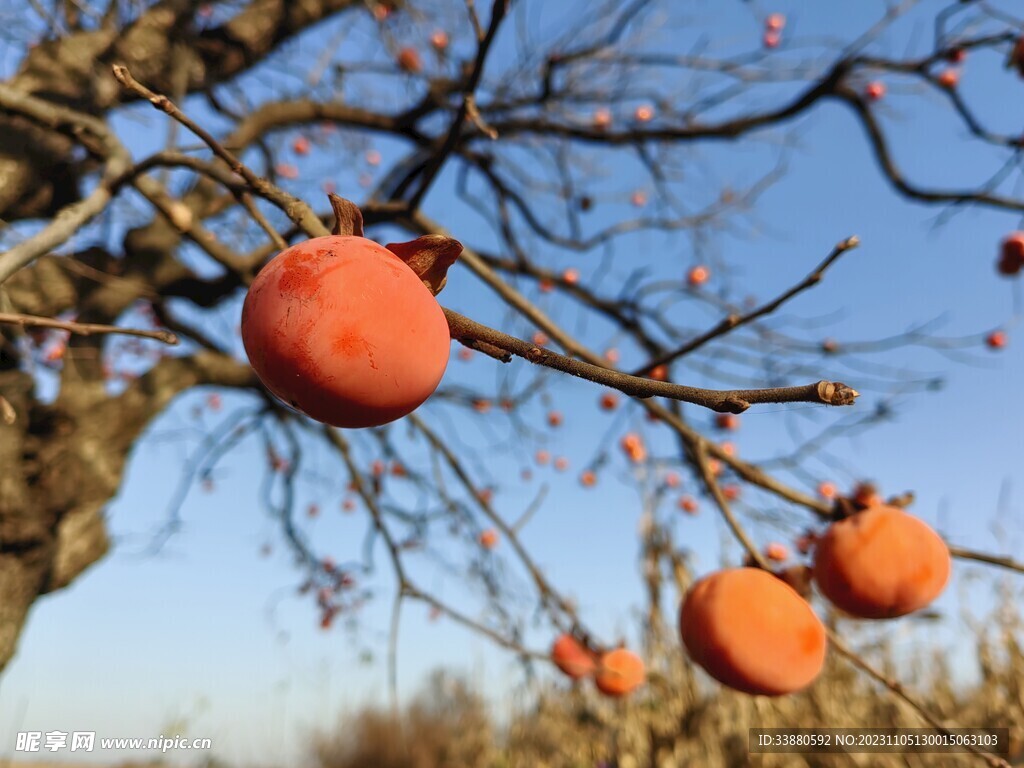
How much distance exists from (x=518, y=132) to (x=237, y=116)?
138cm

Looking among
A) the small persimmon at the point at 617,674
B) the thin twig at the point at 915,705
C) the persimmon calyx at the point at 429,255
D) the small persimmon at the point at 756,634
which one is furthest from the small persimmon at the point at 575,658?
the persimmon calyx at the point at 429,255

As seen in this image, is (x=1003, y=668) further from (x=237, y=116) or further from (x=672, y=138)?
(x=237, y=116)

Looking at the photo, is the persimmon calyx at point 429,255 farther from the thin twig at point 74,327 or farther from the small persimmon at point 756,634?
the small persimmon at point 756,634

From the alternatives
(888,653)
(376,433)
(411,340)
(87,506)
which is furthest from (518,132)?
(888,653)

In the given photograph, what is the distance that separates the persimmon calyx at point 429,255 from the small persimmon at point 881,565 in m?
0.93

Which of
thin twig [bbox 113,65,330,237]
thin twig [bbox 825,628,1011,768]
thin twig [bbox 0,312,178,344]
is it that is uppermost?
thin twig [bbox 113,65,330,237]

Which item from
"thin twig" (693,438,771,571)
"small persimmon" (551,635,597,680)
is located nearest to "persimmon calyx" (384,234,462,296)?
"thin twig" (693,438,771,571)

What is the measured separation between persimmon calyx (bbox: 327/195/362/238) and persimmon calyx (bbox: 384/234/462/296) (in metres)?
0.05

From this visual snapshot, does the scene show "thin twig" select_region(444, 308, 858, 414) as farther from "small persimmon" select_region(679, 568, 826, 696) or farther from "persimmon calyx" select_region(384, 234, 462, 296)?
"small persimmon" select_region(679, 568, 826, 696)

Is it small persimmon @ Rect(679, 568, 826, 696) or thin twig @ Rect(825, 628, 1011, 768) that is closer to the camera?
thin twig @ Rect(825, 628, 1011, 768)

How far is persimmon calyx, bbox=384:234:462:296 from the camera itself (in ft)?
2.29

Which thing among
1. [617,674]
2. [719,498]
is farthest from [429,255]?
[617,674]

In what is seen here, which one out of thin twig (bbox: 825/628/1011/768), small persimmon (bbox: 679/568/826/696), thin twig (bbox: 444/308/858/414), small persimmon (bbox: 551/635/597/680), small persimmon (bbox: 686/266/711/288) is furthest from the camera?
small persimmon (bbox: 686/266/711/288)

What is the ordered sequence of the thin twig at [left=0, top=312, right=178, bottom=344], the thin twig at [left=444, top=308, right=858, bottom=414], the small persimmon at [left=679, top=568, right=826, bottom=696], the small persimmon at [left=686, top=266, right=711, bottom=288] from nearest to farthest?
the thin twig at [left=444, top=308, right=858, bottom=414] → the thin twig at [left=0, top=312, right=178, bottom=344] → the small persimmon at [left=679, top=568, right=826, bottom=696] → the small persimmon at [left=686, top=266, right=711, bottom=288]
